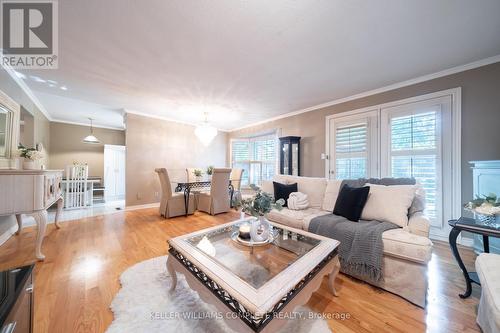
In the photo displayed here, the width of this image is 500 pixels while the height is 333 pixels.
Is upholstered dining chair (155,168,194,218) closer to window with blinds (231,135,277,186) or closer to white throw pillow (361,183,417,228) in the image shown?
window with blinds (231,135,277,186)

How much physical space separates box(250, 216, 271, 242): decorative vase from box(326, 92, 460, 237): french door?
2.76 m

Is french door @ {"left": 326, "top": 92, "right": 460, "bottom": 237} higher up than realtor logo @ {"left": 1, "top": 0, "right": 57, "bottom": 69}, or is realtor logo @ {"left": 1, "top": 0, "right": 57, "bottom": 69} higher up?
realtor logo @ {"left": 1, "top": 0, "right": 57, "bottom": 69}

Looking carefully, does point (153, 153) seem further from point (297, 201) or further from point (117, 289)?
point (297, 201)

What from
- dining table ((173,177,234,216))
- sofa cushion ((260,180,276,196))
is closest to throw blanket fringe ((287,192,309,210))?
sofa cushion ((260,180,276,196))

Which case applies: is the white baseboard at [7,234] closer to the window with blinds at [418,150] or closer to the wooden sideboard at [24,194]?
the wooden sideboard at [24,194]

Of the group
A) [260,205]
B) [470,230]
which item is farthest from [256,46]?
[470,230]

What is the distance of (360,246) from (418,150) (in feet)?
7.47

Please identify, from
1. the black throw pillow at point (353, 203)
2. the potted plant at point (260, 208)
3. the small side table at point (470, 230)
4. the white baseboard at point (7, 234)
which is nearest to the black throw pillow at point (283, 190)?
the black throw pillow at point (353, 203)

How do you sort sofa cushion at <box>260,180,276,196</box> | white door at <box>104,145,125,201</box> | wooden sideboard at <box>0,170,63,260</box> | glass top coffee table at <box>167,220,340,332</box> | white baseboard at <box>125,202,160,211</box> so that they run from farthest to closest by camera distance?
white door at <box>104,145,125,201</box>, white baseboard at <box>125,202,160,211</box>, sofa cushion at <box>260,180,276,196</box>, wooden sideboard at <box>0,170,63,260</box>, glass top coffee table at <box>167,220,340,332</box>

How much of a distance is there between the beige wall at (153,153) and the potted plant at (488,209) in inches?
213

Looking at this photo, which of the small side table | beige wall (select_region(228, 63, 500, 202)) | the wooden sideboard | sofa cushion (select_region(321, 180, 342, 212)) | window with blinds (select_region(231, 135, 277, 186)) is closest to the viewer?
the small side table

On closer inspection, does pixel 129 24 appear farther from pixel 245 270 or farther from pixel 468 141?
pixel 468 141

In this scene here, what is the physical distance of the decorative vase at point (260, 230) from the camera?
156cm

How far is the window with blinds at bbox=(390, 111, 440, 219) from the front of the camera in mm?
2721
